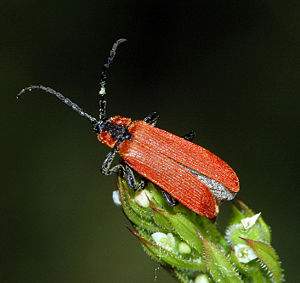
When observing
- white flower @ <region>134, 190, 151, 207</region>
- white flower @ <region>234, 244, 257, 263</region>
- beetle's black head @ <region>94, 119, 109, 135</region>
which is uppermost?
beetle's black head @ <region>94, 119, 109, 135</region>

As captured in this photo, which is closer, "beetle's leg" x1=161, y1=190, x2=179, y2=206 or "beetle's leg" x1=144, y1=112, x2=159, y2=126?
"beetle's leg" x1=161, y1=190, x2=179, y2=206

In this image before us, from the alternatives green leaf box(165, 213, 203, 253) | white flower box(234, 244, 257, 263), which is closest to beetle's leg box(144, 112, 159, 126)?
green leaf box(165, 213, 203, 253)

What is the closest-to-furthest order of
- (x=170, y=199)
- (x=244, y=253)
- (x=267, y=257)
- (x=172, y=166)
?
1. (x=267, y=257)
2. (x=244, y=253)
3. (x=170, y=199)
4. (x=172, y=166)

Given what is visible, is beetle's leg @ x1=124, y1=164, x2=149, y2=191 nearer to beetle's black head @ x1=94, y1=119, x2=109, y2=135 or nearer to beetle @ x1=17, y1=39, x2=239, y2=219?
beetle @ x1=17, y1=39, x2=239, y2=219

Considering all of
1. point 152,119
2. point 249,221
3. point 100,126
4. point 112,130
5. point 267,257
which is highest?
point 100,126

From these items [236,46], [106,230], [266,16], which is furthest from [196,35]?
[106,230]

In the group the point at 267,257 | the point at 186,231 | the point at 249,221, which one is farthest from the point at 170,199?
the point at 267,257

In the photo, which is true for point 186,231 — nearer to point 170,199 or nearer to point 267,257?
point 170,199

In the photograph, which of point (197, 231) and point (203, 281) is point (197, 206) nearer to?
point (197, 231)
